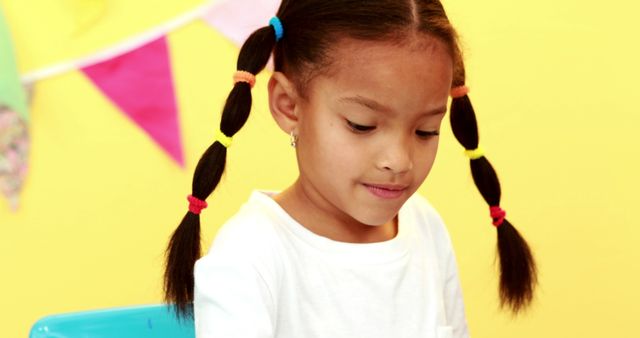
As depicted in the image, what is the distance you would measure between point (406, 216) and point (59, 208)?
82 cm

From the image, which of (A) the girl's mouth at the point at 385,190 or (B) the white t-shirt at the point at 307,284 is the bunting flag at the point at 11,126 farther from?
(A) the girl's mouth at the point at 385,190

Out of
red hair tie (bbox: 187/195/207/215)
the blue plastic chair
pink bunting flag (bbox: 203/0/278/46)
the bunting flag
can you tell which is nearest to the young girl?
red hair tie (bbox: 187/195/207/215)

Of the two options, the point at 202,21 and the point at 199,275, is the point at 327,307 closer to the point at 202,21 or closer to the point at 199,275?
the point at 199,275

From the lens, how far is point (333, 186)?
3.33 feet

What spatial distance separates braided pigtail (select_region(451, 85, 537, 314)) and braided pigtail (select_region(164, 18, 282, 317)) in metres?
0.24

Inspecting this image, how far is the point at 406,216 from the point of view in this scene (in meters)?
1.17

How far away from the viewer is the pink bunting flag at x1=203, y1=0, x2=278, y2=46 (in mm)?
1743

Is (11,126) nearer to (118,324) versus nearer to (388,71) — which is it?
(118,324)

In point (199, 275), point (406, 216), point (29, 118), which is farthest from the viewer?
point (29, 118)

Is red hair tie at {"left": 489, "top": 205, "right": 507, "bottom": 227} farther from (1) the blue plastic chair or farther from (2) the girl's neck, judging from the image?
(1) the blue plastic chair

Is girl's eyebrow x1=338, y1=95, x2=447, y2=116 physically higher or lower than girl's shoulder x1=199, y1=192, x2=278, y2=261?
higher

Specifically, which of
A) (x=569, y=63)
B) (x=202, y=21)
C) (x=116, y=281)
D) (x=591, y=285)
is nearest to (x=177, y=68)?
(x=202, y=21)

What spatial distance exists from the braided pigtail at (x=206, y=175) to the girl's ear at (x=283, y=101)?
0.08 feet

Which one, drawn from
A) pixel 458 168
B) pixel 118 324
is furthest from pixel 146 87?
pixel 118 324
